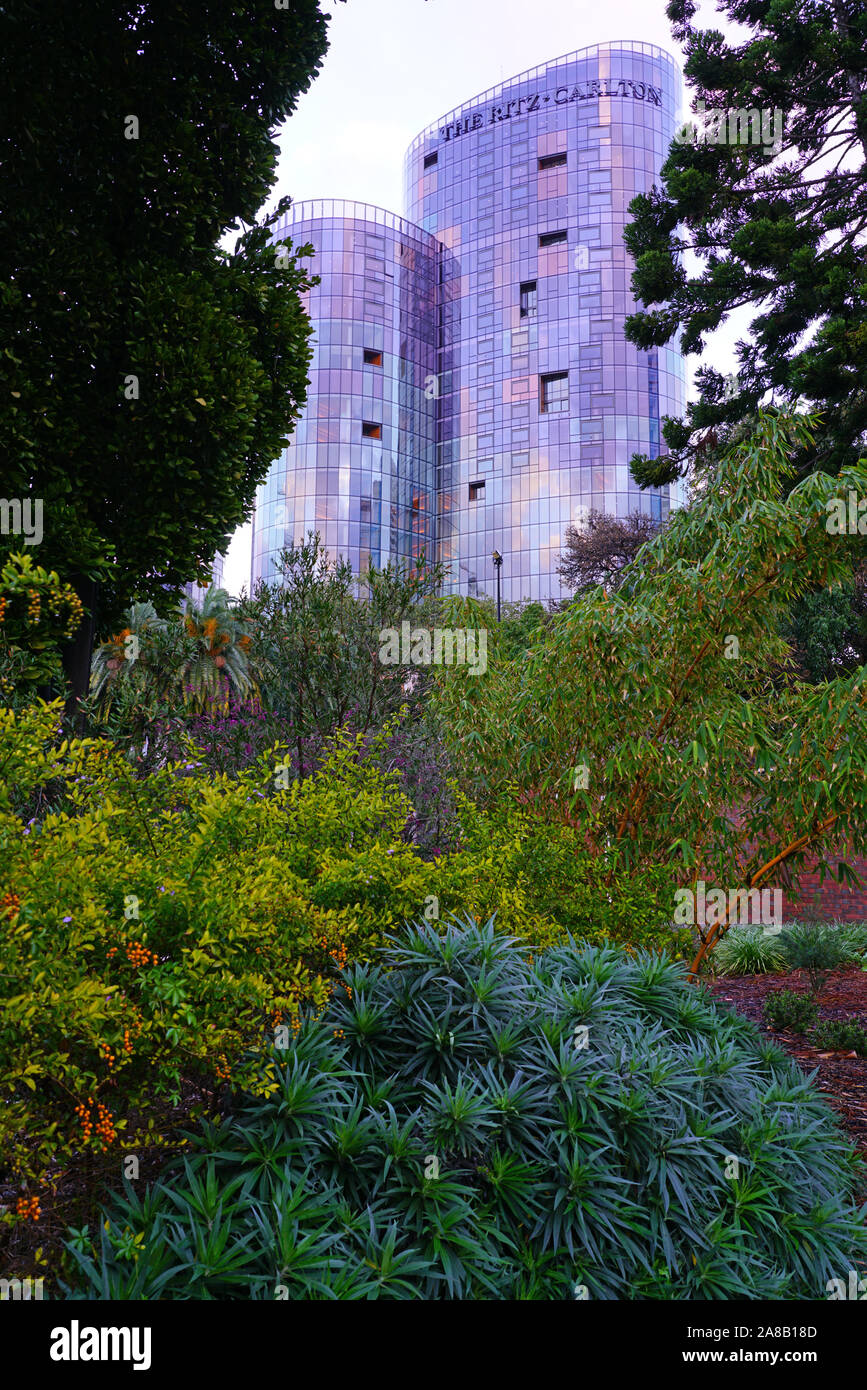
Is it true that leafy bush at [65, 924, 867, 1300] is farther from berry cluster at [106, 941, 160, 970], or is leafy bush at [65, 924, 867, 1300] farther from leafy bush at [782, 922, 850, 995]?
leafy bush at [782, 922, 850, 995]

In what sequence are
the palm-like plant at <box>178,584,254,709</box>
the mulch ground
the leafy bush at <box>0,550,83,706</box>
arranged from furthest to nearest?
the palm-like plant at <box>178,584,254,709</box> → the leafy bush at <box>0,550,83,706</box> → the mulch ground

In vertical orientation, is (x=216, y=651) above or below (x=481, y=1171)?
above

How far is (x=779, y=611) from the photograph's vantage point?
585 centimetres

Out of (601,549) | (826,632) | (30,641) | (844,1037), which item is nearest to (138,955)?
(30,641)

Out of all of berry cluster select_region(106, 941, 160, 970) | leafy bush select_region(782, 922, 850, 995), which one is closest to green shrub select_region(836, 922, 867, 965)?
leafy bush select_region(782, 922, 850, 995)

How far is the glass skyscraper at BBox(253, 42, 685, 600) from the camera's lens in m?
52.4

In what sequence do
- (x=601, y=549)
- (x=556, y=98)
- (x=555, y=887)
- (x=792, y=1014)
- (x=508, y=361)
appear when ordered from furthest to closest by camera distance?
1. (x=508, y=361)
2. (x=556, y=98)
3. (x=601, y=549)
4. (x=792, y=1014)
5. (x=555, y=887)

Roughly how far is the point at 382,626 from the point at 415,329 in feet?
178

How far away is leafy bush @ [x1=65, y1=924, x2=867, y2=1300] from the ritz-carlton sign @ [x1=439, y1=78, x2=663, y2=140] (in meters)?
64.5

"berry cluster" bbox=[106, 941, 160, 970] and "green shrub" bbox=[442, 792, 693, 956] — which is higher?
"green shrub" bbox=[442, 792, 693, 956]

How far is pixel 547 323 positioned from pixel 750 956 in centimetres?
5164

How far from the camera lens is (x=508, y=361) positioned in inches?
2176

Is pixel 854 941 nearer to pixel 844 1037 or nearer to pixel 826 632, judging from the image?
pixel 844 1037
